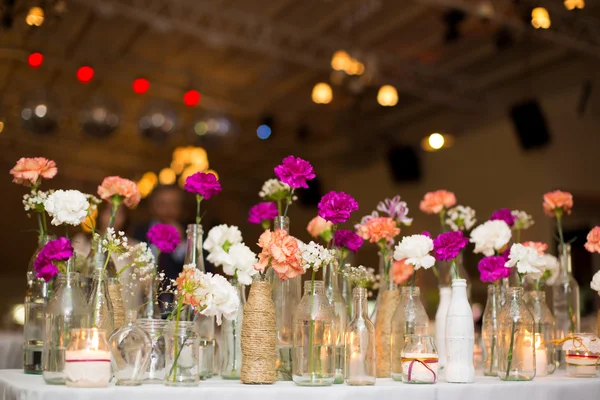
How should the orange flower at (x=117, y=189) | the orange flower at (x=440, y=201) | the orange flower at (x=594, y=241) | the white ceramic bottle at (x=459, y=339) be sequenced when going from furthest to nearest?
the orange flower at (x=440, y=201) → the orange flower at (x=594, y=241) → the orange flower at (x=117, y=189) → the white ceramic bottle at (x=459, y=339)

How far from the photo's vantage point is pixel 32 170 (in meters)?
2.04

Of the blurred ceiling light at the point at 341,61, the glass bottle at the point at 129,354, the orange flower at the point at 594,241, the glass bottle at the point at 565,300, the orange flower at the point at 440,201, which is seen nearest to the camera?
the glass bottle at the point at 129,354

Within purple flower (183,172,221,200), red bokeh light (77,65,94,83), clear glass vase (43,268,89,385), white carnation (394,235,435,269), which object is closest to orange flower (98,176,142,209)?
purple flower (183,172,221,200)

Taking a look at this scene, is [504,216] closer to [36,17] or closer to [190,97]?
[36,17]

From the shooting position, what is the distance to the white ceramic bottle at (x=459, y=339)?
1930 millimetres

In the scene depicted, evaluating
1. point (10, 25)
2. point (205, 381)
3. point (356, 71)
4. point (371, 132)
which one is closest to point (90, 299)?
point (205, 381)

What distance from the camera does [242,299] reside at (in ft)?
6.77

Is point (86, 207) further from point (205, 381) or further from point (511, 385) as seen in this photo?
point (511, 385)

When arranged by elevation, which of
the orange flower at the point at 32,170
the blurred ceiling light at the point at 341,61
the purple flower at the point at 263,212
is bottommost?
the purple flower at the point at 263,212

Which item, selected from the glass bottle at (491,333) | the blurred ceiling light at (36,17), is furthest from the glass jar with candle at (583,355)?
the blurred ceiling light at (36,17)

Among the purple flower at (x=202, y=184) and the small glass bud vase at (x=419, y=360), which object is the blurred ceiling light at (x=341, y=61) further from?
the small glass bud vase at (x=419, y=360)

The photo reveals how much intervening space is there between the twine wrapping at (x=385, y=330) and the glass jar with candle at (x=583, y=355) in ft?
1.60

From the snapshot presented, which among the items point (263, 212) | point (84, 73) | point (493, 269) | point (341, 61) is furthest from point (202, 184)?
point (341, 61)

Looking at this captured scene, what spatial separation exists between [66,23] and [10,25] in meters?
3.33
